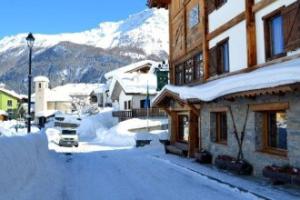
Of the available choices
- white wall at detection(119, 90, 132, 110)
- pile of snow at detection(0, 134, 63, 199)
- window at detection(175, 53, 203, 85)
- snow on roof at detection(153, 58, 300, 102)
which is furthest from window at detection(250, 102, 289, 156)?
white wall at detection(119, 90, 132, 110)

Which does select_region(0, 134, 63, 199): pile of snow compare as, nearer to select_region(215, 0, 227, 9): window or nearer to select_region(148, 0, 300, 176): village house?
select_region(148, 0, 300, 176): village house

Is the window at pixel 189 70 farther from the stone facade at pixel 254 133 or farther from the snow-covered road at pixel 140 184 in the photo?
the snow-covered road at pixel 140 184

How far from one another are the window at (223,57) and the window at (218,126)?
76.7 inches

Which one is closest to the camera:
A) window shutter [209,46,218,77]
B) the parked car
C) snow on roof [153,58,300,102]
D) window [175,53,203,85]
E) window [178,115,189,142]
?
snow on roof [153,58,300,102]

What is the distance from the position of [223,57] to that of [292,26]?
6356 millimetres

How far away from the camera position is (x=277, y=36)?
555 inches

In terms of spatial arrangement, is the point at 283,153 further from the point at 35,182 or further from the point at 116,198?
the point at 35,182

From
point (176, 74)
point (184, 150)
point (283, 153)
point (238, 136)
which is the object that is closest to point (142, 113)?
point (176, 74)

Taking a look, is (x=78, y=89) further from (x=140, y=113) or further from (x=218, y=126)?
(x=218, y=126)

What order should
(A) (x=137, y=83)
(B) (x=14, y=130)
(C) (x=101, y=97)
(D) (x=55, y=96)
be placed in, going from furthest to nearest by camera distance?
1. (C) (x=101, y=97)
2. (D) (x=55, y=96)
3. (A) (x=137, y=83)
4. (B) (x=14, y=130)

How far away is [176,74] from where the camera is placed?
2698cm

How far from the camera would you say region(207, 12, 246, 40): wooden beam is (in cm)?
1644

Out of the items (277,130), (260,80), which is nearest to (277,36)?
(260,80)

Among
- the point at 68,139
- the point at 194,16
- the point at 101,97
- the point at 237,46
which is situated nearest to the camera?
the point at 237,46
